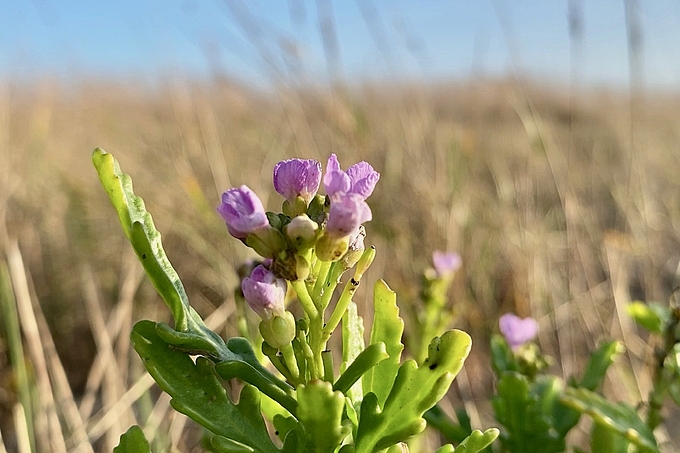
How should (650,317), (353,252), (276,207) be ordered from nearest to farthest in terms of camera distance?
(353,252), (650,317), (276,207)

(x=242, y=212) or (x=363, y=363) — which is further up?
(x=242, y=212)

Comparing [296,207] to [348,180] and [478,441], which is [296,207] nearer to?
[348,180]

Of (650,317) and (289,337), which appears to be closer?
(289,337)

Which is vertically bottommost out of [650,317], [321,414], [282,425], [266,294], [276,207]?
[276,207]

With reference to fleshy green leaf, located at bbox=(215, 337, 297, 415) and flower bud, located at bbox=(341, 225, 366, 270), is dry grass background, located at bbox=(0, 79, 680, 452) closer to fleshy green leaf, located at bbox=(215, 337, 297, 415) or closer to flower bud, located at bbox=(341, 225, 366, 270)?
fleshy green leaf, located at bbox=(215, 337, 297, 415)

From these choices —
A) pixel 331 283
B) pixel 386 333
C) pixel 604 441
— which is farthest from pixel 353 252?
pixel 604 441

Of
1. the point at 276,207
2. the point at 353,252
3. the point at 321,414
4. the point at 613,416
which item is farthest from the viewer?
the point at 276,207

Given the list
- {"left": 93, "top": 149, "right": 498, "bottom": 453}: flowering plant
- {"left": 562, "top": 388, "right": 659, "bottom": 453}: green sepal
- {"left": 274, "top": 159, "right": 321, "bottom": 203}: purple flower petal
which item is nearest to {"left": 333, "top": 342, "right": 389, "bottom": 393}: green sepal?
{"left": 93, "top": 149, "right": 498, "bottom": 453}: flowering plant
